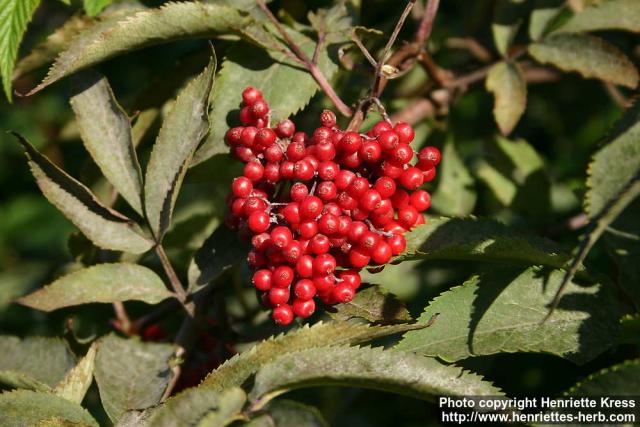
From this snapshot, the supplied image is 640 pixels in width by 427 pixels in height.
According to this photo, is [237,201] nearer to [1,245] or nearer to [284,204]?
[284,204]

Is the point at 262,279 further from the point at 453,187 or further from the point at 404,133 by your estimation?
the point at 453,187

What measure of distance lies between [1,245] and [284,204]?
310cm

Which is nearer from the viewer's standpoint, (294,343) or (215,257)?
(294,343)

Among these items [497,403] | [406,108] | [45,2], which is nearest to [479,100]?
[406,108]

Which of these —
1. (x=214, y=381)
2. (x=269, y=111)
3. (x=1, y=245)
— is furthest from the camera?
(x=1, y=245)

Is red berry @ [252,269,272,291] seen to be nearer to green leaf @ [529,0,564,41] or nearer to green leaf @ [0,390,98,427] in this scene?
green leaf @ [0,390,98,427]

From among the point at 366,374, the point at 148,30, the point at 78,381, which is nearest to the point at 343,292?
the point at 366,374

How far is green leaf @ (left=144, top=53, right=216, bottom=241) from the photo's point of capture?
5.91 feet

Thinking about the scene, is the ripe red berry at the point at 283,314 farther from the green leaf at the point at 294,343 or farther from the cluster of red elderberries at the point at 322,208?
the green leaf at the point at 294,343

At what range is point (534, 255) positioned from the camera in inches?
62.4

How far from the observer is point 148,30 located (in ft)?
6.06

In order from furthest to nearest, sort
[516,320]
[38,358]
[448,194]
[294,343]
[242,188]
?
[448,194] → [38,358] → [242,188] → [516,320] → [294,343]

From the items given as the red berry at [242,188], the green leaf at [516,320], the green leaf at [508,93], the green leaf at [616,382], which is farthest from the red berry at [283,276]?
the green leaf at [508,93]

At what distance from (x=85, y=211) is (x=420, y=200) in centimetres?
98
